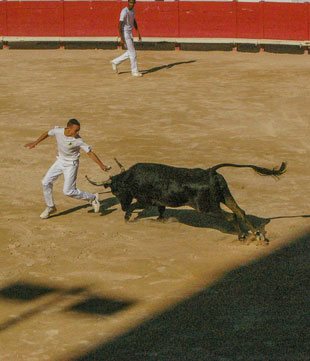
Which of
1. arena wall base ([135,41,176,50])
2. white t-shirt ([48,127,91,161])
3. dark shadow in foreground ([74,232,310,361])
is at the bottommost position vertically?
dark shadow in foreground ([74,232,310,361])

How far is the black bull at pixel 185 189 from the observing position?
1201 centimetres

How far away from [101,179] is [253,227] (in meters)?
4.00

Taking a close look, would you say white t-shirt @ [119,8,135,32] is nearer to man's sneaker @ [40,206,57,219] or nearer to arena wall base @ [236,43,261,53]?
arena wall base @ [236,43,261,53]

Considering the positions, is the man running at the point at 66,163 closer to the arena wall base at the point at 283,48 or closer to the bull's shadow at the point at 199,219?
the bull's shadow at the point at 199,219

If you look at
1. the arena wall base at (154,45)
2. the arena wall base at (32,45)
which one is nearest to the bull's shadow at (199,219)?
the arena wall base at (154,45)

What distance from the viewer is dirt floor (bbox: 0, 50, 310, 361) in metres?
9.34

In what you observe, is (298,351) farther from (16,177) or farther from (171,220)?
(16,177)

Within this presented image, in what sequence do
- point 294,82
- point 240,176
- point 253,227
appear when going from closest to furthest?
point 253,227 → point 240,176 → point 294,82

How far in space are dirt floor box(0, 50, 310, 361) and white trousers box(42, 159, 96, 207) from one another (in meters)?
0.34

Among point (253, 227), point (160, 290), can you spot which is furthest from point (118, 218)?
point (160, 290)

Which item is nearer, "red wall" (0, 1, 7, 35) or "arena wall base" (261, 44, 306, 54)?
"arena wall base" (261, 44, 306, 54)

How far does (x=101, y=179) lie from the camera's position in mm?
15617

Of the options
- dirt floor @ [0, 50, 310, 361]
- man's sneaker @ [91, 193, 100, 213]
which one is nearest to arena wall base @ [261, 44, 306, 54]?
dirt floor @ [0, 50, 310, 361]

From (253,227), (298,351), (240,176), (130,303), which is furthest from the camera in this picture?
(240,176)
